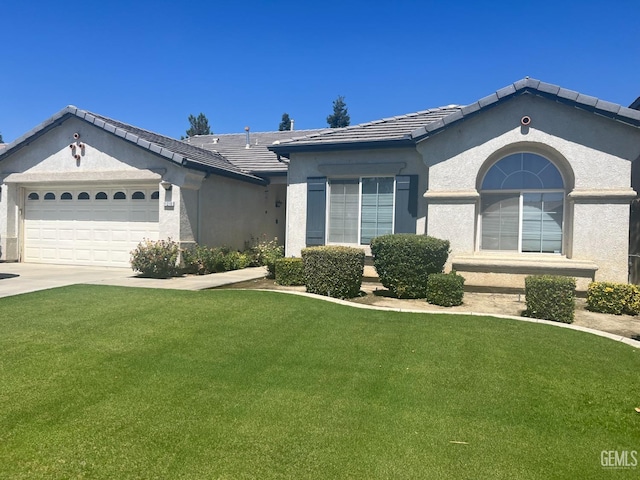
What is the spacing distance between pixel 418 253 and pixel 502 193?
3284mm

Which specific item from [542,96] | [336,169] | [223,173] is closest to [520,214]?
[542,96]

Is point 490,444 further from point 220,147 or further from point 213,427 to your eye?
point 220,147

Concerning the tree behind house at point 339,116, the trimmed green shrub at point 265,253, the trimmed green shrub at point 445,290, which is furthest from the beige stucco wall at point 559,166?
the tree behind house at point 339,116

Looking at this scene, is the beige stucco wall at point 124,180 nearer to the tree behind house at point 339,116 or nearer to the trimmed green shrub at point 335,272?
the trimmed green shrub at point 335,272

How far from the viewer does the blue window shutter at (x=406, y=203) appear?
11.6 m

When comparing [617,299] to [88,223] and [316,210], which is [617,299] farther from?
[88,223]

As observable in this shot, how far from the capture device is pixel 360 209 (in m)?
12.2

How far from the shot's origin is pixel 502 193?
35.3 feet

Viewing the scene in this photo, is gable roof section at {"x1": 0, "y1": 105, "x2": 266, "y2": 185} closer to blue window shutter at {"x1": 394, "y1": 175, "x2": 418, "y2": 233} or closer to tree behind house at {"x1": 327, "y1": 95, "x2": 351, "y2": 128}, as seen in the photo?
blue window shutter at {"x1": 394, "y1": 175, "x2": 418, "y2": 233}

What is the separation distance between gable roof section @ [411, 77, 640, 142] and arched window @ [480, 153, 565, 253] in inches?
54.6

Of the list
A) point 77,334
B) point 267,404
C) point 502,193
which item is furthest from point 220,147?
point 267,404

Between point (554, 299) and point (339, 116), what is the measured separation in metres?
39.8

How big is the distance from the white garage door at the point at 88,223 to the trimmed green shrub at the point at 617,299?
39.8 ft

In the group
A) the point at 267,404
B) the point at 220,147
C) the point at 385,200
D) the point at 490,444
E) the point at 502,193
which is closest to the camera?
the point at 490,444
